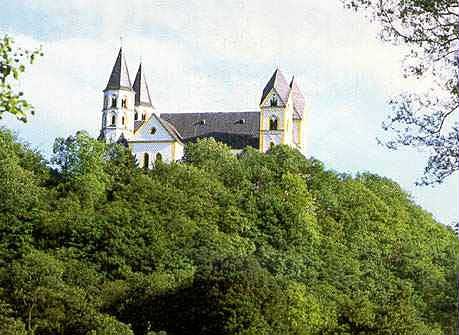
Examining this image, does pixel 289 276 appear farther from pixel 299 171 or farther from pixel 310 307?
pixel 299 171

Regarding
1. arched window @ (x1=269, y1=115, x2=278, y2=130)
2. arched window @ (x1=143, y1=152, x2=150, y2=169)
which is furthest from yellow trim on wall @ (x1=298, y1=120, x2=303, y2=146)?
arched window @ (x1=143, y1=152, x2=150, y2=169)

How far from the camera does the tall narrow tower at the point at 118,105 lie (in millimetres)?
66750

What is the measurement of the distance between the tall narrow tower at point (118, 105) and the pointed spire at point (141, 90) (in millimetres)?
2820

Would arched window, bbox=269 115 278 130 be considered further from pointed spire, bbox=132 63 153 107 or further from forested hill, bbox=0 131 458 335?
pointed spire, bbox=132 63 153 107

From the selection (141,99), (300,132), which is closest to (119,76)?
(141,99)

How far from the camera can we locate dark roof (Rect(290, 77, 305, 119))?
232ft

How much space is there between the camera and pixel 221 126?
2643 inches

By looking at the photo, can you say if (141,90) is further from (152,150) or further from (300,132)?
(300,132)

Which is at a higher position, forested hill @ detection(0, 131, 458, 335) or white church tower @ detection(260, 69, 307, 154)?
white church tower @ detection(260, 69, 307, 154)

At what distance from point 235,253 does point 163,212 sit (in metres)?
5.69

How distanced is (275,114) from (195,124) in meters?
6.04

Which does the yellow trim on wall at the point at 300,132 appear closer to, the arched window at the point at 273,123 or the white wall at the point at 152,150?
the arched window at the point at 273,123

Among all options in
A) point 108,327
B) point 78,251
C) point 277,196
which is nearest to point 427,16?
point 108,327

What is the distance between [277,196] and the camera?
→ 152 ft
